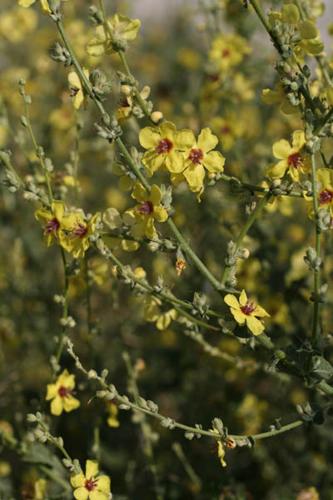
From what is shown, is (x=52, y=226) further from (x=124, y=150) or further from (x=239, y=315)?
(x=239, y=315)

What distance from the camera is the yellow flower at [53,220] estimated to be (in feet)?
6.77

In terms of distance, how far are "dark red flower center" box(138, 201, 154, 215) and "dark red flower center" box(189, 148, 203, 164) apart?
170 mm

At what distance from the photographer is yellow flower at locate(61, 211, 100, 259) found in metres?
2.03

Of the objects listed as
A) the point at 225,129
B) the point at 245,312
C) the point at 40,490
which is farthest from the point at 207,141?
the point at 225,129

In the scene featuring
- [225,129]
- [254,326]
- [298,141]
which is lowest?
[254,326]

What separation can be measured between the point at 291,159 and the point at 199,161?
0.27 metres

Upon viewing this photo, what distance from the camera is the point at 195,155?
79.6 inches

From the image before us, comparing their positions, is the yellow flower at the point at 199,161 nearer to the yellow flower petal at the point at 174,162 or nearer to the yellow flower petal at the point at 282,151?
the yellow flower petal at the point at 174,162

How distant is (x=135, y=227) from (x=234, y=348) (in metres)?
1.66

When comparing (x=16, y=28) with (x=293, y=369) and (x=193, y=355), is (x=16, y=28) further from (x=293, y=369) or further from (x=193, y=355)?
(x=293, y=369)

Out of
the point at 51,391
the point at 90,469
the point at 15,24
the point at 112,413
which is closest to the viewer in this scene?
the point at 90,469

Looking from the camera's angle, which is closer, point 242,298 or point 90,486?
point 242,298

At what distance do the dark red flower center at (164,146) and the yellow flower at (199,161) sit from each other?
0.05 meters

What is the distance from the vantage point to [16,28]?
164 inches
